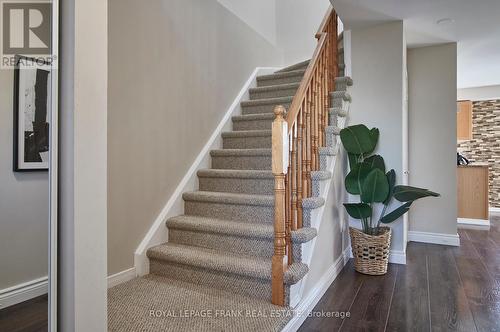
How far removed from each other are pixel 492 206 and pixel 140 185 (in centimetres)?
649

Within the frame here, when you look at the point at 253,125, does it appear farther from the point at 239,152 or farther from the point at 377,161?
the point at 377,161

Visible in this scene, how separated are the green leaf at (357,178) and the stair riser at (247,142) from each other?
0.79m

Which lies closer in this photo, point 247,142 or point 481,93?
point 247,142

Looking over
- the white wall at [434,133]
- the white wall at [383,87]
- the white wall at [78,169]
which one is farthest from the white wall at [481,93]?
the white wall at [78,169]

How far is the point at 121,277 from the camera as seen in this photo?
208cm

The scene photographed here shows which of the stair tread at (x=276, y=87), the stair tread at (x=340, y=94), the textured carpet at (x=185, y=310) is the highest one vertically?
the stair tread at (x=276, y=87)

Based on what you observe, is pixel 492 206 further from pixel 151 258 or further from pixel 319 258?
pixel 151 258

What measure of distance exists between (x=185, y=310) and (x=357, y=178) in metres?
1.65

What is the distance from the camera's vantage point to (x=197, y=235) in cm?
232

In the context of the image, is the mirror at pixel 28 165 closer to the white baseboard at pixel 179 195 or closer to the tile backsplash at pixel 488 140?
the white baseboard at pixel 179 195

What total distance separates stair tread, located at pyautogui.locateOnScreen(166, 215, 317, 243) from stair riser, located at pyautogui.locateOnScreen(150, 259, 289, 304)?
283 mm

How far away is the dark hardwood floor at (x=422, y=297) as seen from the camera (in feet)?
5.82

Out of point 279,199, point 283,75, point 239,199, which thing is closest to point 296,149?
point 279,199

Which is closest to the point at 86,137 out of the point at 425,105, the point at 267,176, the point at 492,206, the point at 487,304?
the point at 267,176
